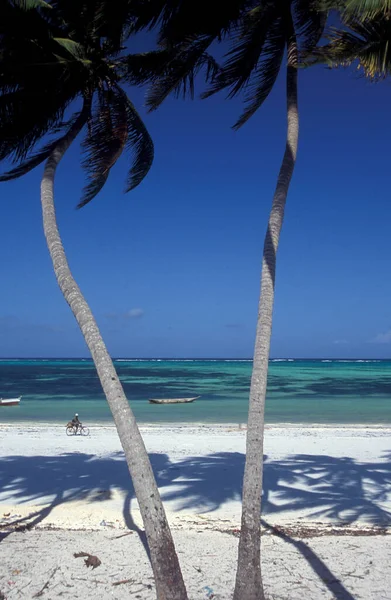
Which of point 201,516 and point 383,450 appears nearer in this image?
point 201,516

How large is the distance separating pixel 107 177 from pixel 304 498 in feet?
21.1

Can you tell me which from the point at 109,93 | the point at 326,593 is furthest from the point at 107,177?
the point at 326,593

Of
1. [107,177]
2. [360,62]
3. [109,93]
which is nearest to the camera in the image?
[360,62]

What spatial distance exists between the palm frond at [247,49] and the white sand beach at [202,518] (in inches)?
230

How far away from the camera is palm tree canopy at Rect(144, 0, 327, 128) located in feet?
21.0

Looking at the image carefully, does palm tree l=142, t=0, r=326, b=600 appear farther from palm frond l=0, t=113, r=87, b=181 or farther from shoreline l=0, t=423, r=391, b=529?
shoreline l=0, t=423, r=391, b=529

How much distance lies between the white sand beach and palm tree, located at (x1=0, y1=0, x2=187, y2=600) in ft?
5.31

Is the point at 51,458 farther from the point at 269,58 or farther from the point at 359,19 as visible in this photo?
the point at 359,19

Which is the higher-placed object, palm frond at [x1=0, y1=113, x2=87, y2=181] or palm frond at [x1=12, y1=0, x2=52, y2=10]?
palm frond at [x1=12, y1=0, x2=52, y2=10]

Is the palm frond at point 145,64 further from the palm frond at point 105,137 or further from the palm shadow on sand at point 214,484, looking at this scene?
the palm shadow on sand at point 214,484

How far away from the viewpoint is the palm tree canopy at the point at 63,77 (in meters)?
6.45

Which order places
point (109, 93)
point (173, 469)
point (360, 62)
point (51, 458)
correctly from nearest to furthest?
point (360, 62) → point (109, 93) → point (173, 469) → point (51, 458)

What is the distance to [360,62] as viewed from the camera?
6.10 m

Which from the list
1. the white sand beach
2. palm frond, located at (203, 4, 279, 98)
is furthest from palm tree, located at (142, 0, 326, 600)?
the white sand beach
